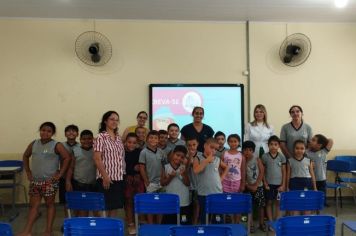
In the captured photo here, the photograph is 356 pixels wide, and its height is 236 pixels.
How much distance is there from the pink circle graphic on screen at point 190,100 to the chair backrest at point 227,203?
9.77 feet

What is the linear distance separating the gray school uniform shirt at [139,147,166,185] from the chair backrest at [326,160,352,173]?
3.13 m

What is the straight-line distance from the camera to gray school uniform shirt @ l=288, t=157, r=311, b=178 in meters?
4.59

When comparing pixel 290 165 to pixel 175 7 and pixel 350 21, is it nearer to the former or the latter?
pixel 175 7

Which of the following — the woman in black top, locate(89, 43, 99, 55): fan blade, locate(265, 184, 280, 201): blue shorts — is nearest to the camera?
locate(265, 184, 280, 201): blue shorts

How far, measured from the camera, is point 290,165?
4641 millimetres

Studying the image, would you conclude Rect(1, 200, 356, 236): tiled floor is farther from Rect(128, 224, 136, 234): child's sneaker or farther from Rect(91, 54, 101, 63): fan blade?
Rect(91, 54, 101, 63): fan blade

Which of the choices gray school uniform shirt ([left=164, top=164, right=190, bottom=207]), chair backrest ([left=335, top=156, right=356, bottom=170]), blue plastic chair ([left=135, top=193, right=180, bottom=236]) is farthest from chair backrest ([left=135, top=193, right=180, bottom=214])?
chair backrest ([left=335, top=156, right=356, bottom=170])

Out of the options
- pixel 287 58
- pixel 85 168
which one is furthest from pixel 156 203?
pixel 287 58

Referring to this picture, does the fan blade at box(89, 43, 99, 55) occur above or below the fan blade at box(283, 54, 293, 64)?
above

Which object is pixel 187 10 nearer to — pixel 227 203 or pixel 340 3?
pixel 340 3

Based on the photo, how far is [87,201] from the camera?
3439 mm

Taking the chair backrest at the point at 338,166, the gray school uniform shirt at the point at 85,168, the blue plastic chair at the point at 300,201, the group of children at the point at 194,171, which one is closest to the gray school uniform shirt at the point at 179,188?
the group of children at the point at 194,171

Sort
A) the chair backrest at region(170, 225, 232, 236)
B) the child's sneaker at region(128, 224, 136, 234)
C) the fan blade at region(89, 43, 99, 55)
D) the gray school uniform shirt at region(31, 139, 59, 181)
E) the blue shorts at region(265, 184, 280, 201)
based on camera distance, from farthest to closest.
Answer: the fan blade at region(89, 43, 99, 55)
the blue shorts at region(265, 184, 280, 201)
the child's sneaker at region(128, 224, 136, 234)
the gray school uniform shirt at region(31, 139, 59, 181)
the chair backrest at region(170, 225, 232, 236)

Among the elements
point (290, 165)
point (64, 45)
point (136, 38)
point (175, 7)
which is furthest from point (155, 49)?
point (290, 165)
